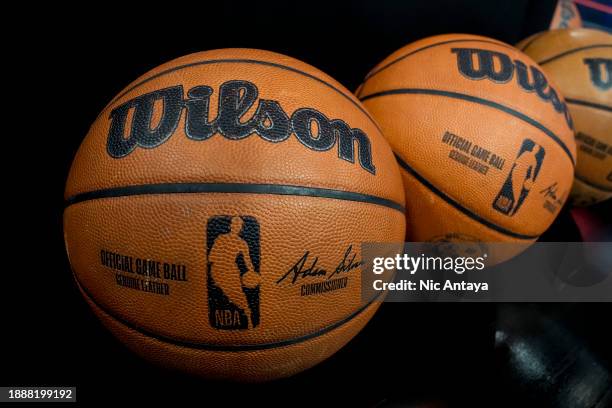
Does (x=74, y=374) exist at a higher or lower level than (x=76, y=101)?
lower

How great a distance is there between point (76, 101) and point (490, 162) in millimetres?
1009

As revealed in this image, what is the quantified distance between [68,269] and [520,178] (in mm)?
1099

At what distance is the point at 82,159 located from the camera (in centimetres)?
74

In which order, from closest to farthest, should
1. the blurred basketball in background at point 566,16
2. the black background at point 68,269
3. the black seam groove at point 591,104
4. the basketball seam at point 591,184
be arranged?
the black background at point 68,269 → the black seam groove at point 591,104 → the basketball seam at point 591,184 → the blurred basketball in background at point 566,16

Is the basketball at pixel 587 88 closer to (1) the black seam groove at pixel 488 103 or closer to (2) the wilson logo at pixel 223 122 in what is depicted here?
(1) the black seam groove at pixel 488 103

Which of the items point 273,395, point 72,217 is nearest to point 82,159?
point 72,217

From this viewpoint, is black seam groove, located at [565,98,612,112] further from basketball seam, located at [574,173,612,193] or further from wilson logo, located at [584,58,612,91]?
basketball seam, located at [574,173,612,193]

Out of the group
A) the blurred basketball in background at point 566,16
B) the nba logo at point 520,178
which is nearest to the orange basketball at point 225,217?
the nba logo at point 520,178

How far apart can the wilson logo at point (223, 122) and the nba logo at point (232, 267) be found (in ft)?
0.44

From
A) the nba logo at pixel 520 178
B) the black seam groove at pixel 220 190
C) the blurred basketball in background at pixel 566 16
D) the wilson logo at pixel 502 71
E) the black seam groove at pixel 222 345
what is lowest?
the black seam groove at pixel 222 345

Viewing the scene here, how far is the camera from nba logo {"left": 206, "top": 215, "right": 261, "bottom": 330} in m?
0.62

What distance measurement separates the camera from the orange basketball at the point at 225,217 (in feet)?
2.07

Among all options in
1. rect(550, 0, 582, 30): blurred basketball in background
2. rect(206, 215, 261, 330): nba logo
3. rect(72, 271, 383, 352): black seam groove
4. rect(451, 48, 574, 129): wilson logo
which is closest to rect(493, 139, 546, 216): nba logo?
rect(451, 48, 574, 129): wilson logo

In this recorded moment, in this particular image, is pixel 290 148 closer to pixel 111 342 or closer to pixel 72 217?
pixel 72 217
